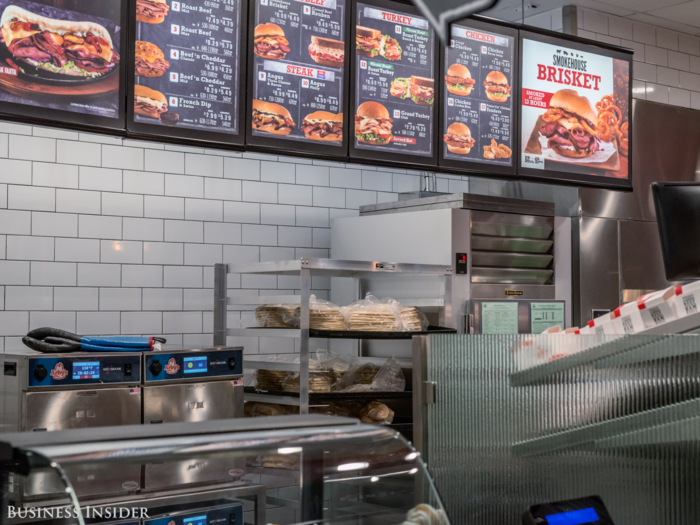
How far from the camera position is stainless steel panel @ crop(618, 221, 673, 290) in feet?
17.2

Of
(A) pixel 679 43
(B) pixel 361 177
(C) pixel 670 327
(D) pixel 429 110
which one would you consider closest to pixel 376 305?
(D) pixel 429 110

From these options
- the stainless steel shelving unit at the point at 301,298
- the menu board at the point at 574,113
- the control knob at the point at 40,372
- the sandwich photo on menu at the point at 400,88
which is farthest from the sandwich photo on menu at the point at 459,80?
the control knob at the point at 40,372

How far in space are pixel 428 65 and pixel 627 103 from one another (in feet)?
4.84

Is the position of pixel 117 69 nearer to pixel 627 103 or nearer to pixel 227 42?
pixel 227 42

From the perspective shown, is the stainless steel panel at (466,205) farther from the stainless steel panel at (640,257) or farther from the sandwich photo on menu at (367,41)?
the sandwich photo on menu at (367,41)

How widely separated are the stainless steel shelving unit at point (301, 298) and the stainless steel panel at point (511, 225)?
46 centimetres

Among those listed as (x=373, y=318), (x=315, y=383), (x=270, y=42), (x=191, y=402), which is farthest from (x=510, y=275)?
(x=191, y=402)

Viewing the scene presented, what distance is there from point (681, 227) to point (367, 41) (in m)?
2.11

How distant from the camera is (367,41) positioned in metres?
3.94

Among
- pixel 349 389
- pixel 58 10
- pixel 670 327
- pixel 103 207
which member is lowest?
pixel 349 389

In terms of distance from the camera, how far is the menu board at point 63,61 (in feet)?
10.00

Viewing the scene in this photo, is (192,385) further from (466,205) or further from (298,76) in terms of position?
(466,205)

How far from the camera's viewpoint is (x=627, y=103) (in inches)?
190

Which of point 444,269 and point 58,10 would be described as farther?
point 444,269
